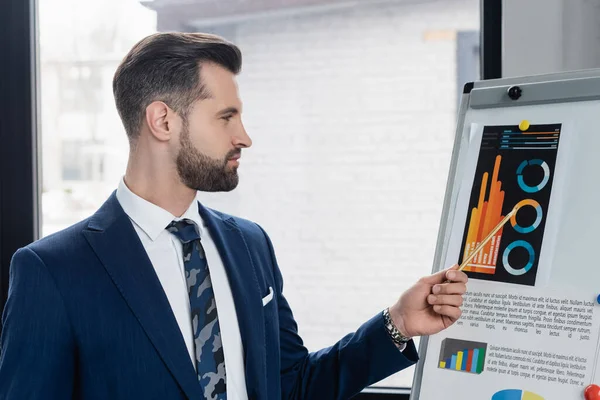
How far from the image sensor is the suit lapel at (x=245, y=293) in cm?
141

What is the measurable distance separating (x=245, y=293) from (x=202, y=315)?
0.40ft

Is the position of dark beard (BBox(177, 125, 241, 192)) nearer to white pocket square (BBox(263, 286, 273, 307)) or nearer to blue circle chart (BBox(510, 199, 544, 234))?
white pocket square (BBox(263, 286, 273, 307))

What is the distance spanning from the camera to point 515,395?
1.25 metres

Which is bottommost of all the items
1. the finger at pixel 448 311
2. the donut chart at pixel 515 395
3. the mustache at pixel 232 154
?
the donut chart at pixel 515 395

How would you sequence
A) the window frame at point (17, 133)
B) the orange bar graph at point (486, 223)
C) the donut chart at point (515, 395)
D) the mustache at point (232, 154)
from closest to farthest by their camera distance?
the donut chart at point (515, 395)
the orange bar graph at point (486, 223)
the mustache at point (232, 154)
the window frame at point (17, 133)

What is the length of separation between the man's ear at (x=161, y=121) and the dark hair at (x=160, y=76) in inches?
0.6

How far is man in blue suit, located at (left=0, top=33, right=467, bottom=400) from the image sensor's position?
1.27 m

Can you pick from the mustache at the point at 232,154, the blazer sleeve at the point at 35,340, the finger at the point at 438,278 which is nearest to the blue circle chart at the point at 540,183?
the finger at the point at 438,278

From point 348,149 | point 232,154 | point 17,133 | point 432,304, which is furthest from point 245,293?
point 17,133

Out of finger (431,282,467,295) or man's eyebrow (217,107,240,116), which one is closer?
finger (431,282,467,295)

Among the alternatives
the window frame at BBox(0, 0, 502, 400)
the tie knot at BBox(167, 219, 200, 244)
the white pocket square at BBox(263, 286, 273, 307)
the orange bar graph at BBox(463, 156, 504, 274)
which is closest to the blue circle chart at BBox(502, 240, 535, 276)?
the orange bar graph at BBox(463, 156, 504, 274)

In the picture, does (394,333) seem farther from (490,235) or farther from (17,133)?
(17,133)

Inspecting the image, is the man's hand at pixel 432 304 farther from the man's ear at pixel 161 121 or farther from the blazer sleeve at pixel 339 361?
the man's ear at pixel 161 121

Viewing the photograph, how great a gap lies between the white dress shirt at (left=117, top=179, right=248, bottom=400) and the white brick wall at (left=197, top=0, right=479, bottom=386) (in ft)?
2.38
